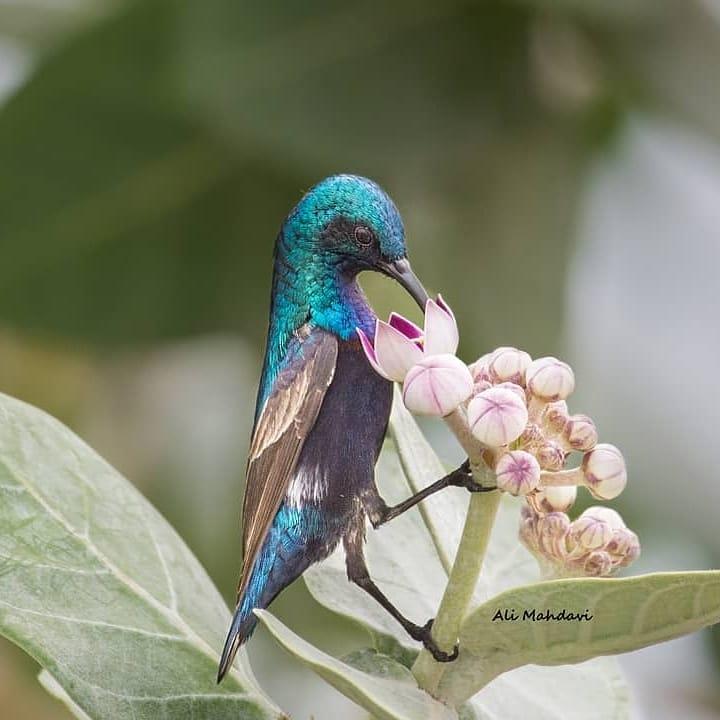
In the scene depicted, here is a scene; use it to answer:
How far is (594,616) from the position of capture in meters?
0.89

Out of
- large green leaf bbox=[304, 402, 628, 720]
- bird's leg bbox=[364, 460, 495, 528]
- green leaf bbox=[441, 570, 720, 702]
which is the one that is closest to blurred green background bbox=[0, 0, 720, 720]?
large green leaf bbox=[304, 402, 628, 720]

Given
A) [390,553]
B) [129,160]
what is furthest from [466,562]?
[129,160]

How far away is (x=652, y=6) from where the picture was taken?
2.15 meters

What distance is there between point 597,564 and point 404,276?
9.9 inches

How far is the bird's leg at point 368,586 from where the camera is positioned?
0.99 meters

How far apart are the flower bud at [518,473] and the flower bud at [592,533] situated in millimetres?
108

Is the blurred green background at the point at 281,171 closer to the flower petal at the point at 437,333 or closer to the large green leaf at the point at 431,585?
the large green leaf at the point at 431,585

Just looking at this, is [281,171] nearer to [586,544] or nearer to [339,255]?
[339,255]

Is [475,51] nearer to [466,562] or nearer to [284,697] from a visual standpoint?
[284,697]

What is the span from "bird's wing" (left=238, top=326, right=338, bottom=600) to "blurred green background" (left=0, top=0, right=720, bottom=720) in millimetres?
896

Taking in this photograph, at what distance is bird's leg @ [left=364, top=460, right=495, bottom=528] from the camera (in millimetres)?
977

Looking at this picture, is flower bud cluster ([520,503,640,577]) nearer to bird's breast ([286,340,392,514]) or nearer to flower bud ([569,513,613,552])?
flower bud ([569,513,613,552])

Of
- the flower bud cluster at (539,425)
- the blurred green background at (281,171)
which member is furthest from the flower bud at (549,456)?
the blurred green background at (281,171)

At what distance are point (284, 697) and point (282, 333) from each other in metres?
1.76
